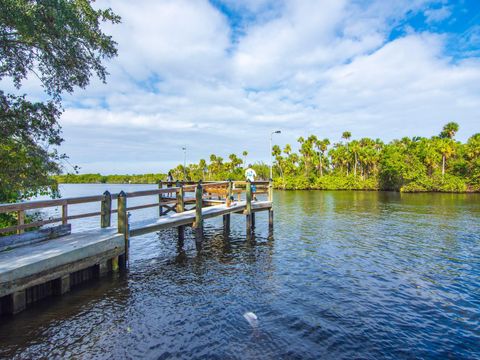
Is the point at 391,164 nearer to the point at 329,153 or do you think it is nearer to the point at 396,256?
the point at 329,153

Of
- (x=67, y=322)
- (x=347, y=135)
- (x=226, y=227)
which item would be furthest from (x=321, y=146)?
(x=67, y=322)

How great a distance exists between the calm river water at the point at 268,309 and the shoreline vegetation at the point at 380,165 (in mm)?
44141

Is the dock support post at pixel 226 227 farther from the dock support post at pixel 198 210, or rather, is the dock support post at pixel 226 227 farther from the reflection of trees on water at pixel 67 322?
the reflection of trees on water at pixel 67 322

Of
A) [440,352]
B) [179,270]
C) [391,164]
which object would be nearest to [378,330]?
[440,352]

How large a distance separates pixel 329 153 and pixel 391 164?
24.3 m

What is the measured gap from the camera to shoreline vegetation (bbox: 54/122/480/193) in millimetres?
66188

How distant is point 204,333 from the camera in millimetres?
6676

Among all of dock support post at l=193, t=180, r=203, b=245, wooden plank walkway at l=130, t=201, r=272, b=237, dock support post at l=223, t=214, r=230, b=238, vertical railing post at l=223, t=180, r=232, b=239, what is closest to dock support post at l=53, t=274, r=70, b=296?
wooden plank walkway at l=130, t=201, r=272, b=237

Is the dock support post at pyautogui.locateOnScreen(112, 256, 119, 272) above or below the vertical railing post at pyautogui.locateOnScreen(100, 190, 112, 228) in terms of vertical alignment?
below

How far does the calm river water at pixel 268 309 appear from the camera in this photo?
6.07 metres

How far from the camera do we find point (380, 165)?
7819 centimetres

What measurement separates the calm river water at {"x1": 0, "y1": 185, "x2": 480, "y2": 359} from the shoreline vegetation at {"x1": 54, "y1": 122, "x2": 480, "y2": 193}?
44141 mm

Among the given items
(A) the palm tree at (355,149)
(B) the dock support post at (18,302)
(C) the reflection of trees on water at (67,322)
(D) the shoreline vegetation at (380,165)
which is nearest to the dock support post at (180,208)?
(C) the reflection of trees on water at (67,322)

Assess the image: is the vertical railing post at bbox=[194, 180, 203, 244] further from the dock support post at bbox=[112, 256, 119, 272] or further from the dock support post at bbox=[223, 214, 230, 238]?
the dock support post at bbox=[112, 256, 119, 272]
